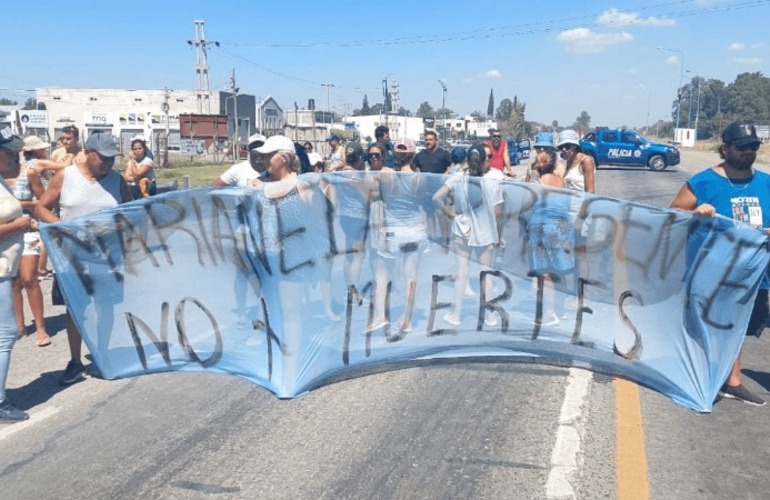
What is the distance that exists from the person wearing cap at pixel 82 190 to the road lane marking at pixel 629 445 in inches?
151

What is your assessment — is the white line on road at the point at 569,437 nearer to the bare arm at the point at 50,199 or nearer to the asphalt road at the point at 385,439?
the asphalt road at the point at 385,439

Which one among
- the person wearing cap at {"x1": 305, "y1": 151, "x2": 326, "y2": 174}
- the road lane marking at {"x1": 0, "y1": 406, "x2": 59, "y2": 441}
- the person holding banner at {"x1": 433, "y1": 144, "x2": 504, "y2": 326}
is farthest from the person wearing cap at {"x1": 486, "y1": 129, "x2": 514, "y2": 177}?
the road lane marking at {"x1": 0, "y1": 406, "x2": 59, "y2": 441}

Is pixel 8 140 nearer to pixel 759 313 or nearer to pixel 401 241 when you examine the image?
pixel 401 241

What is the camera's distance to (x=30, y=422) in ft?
16.3

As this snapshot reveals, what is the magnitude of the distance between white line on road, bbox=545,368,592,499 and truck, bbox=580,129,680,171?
32408 mm

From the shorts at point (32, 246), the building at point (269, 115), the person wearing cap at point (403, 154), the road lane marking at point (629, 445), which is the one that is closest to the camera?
the road lane marking at point (629, 445)

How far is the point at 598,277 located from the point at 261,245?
2277mm

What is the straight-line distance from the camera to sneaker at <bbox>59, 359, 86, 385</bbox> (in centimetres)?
573

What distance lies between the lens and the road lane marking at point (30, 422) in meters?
4.81

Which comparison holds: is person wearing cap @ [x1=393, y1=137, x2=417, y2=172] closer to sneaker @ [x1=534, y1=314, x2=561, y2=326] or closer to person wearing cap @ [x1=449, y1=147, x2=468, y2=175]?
person wearing cap @ [x1=449, y1=147, x2=468, y2=175]

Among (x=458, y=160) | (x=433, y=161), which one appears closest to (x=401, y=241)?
(x=433, y=161)

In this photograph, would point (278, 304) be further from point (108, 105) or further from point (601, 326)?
point (108, 105)

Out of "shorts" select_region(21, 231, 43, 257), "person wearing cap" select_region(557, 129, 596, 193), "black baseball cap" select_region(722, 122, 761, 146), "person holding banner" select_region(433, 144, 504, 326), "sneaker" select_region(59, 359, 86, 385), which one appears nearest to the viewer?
"black baseball cap" select_region(722, 122, 761, 146)

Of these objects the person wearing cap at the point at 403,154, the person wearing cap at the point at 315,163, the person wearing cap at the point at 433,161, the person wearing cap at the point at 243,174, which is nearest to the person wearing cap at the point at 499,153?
the person wearing cap at the point at 315,163
